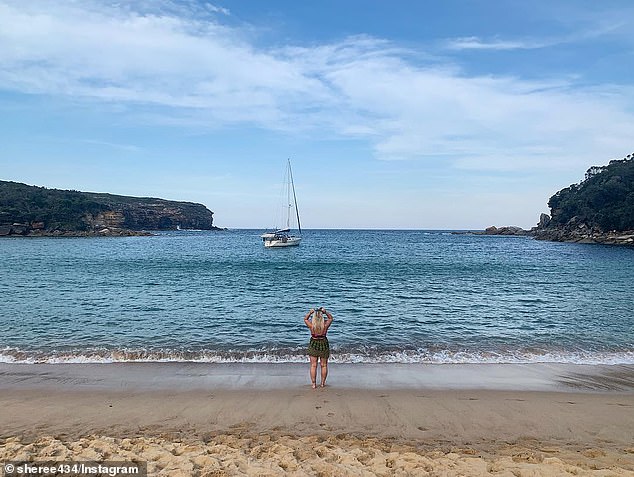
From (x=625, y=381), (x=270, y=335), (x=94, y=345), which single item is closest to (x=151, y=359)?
(x=94, y=345)

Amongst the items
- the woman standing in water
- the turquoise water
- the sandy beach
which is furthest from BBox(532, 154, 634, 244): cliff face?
the woman standing in water

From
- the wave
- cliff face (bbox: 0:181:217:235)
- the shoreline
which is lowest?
the wave

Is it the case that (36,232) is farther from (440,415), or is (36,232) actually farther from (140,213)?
(440,415)

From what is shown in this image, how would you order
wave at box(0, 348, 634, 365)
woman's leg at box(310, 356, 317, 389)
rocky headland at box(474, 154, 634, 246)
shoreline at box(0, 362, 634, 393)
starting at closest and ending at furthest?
woman's leg at box(310, 356, 317, 389)
shoreline at box(0, 362, 634, 393)
wave at box(0, 348, 634, 365)
rocky headland at box(474, 154, 634, 246)

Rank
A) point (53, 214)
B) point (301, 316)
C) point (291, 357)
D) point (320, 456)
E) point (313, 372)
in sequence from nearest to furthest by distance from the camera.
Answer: point (320, 456) → point (313, 372) → point (291, 357) → point (301, 316) → point (53, 214)

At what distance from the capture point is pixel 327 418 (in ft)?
26.1

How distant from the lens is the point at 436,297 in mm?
23672

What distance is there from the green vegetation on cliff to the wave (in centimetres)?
7927

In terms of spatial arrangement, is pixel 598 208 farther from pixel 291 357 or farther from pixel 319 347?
pixel 319 347

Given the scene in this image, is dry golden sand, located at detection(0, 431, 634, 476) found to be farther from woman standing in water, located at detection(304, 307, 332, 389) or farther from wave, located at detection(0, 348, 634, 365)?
wave, located at detection(0, 348, 634, 365)

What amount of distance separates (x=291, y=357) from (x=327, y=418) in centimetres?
483

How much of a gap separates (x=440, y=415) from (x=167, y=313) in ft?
44.6

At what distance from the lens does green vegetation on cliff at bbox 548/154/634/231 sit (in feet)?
259

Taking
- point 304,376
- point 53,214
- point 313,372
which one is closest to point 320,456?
point 313,372
